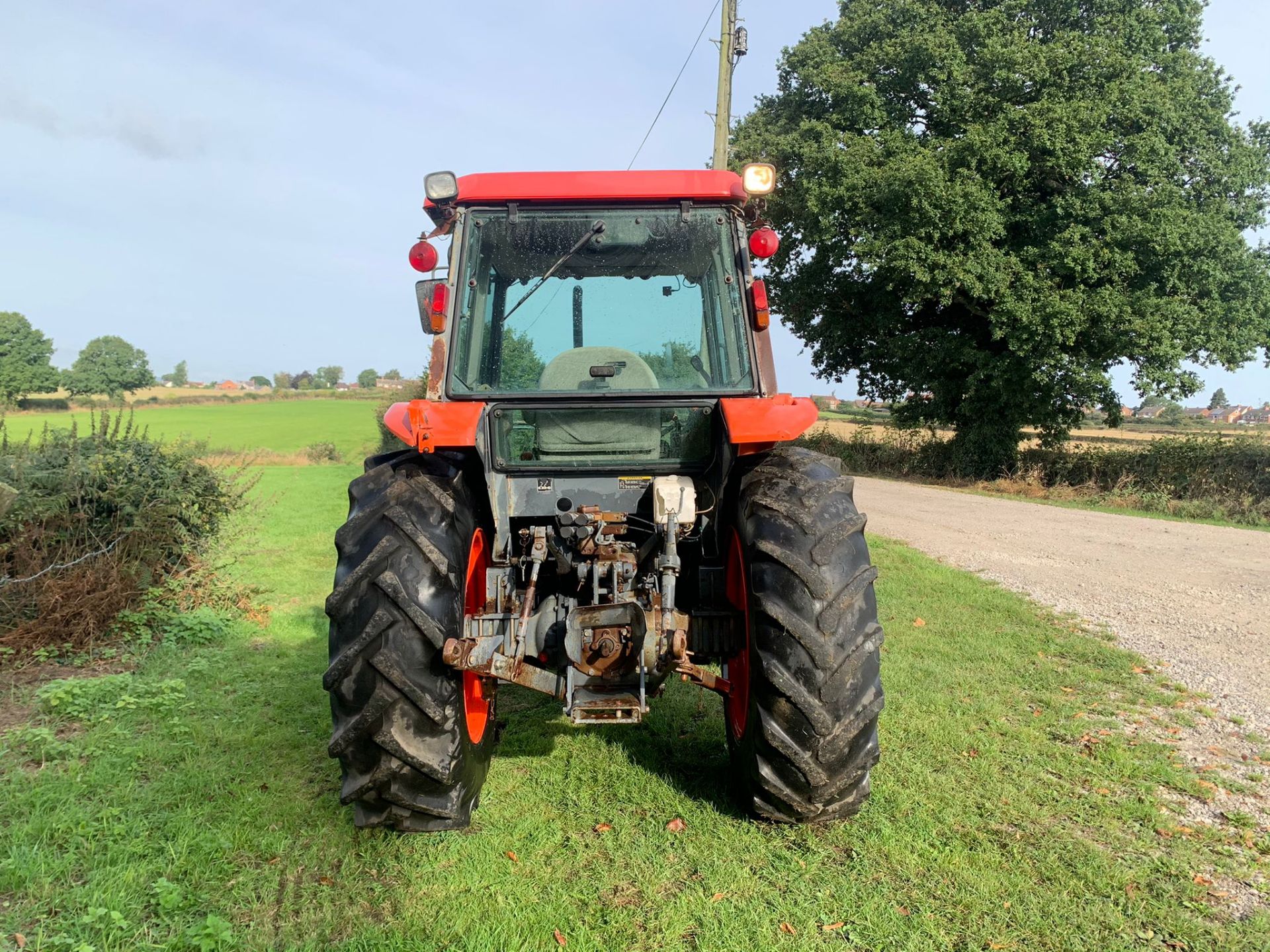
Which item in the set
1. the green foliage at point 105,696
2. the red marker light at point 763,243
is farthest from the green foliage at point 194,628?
the red marker light at point 763,243

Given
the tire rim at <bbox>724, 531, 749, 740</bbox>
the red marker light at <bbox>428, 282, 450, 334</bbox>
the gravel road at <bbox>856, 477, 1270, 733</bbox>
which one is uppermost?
the red marker light at <bbox>428, 282, 450, 334</bbox>

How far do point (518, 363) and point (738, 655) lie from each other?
5.06 ft

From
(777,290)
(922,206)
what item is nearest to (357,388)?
(777,290)

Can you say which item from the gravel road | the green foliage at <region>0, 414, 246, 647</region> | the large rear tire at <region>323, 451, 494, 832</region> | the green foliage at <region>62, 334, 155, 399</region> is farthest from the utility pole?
the green foliage at <region>62, 334, 155, 399</region>

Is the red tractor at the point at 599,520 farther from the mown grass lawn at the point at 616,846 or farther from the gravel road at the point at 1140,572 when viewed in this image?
the gravel road at the point at 1140,572

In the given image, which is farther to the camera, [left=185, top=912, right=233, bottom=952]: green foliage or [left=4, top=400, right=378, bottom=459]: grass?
[left=4, top=400, right=378, bottom=459]: grass

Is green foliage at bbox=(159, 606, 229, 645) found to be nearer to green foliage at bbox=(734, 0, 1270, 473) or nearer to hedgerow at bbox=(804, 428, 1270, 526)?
green foliage at bbox=(734, 0, 1270, 473)

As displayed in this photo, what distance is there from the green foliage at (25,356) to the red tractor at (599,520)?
39.0m

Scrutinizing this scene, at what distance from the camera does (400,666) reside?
2627 mm

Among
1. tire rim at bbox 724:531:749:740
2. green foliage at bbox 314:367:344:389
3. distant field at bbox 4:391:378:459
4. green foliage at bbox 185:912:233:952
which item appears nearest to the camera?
green foliage at bbox 185:912:233:952

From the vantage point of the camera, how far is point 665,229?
135 inches

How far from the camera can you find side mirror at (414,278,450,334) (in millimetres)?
3404

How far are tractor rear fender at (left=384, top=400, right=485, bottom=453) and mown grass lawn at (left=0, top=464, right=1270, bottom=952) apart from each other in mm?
1431

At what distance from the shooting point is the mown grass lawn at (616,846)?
2.42 m
